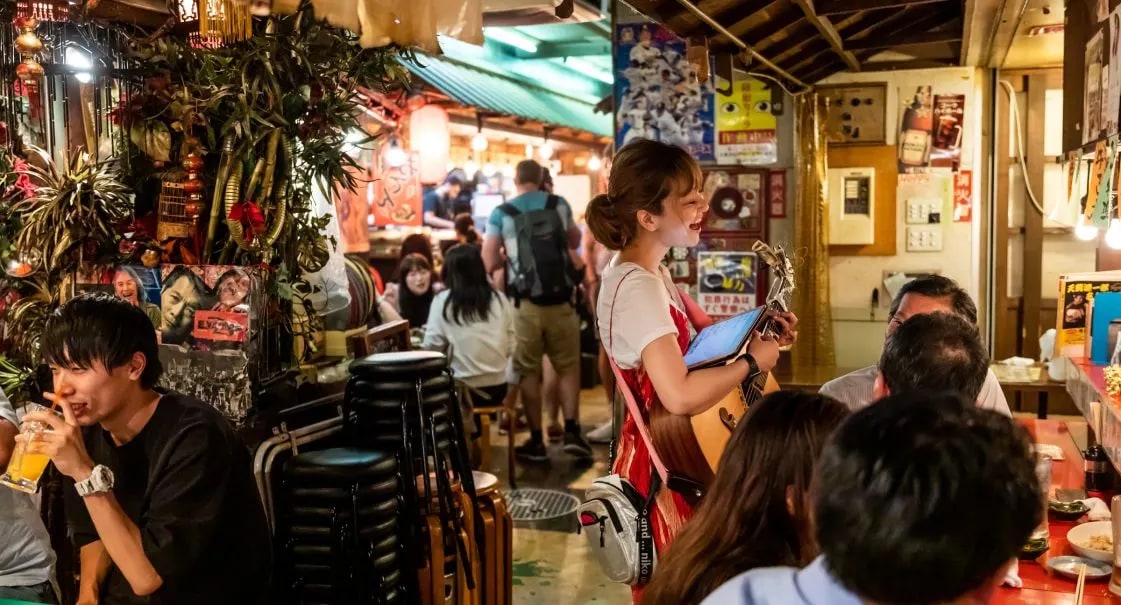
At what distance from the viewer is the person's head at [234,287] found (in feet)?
12.8

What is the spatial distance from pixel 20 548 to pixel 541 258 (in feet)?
15.9

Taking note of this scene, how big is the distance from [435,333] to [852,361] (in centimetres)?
296

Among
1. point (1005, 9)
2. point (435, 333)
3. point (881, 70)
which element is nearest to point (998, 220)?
point (881, 70)

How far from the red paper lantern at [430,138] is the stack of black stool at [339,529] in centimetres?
526

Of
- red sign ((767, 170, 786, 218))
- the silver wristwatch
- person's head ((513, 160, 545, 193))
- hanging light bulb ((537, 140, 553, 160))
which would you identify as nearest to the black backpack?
person's head ((513, 160, 545, 193))

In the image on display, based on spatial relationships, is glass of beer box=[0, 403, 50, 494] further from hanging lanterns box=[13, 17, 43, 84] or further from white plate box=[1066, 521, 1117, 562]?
white plate box=[1066, 521, 1117, 562]

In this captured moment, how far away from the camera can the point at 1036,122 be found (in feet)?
22.1

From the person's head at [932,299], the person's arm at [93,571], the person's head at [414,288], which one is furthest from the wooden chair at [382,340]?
the person's head at [414,288]

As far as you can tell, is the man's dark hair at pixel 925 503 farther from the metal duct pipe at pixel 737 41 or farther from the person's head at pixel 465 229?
the person's head at pixel 465 229

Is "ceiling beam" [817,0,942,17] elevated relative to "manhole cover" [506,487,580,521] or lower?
elevated

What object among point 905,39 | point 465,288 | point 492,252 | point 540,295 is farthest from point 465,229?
point 905,39

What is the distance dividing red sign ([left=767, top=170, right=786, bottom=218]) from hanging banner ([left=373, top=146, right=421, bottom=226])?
3698 mm

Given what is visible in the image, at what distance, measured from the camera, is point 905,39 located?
577cm

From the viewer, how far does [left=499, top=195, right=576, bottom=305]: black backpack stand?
24.7 feet
